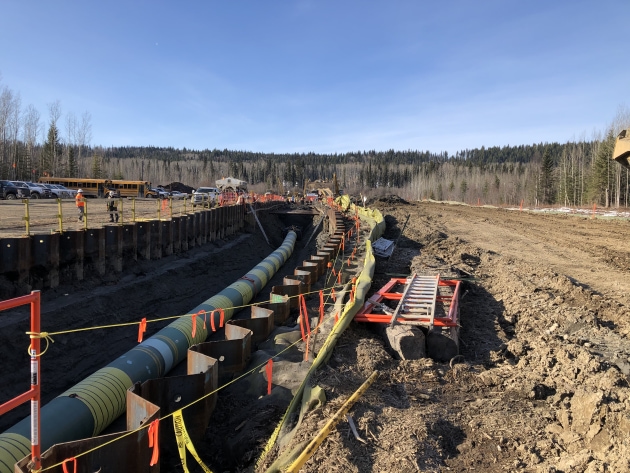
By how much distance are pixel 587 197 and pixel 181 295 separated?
65.5m

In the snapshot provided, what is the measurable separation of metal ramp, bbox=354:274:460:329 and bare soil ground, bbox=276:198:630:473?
0.38 meters

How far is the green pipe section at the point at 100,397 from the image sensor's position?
5.51m

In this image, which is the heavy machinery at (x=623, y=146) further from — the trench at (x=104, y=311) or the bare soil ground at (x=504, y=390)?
A: the trench at (x=104, y=311)

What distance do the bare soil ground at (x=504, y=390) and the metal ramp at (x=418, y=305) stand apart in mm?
378

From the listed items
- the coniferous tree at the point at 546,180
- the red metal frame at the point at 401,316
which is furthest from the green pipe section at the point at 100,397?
the coniferous tree at the point at 546,180

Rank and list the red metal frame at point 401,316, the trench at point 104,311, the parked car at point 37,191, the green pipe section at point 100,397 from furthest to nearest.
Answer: the parked car at point 37,191 < the trench at point 104,311 < the red metal frame at point 401,316 < the green pipe section at point 100,397

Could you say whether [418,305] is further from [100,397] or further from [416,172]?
[416,172]

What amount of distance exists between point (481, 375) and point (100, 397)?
5.42 meters

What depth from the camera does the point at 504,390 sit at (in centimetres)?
543

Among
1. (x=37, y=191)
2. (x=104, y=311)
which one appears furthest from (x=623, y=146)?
(x=37, y=191)

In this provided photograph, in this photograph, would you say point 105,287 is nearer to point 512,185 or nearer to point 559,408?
point 559,408

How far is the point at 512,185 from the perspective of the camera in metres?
108

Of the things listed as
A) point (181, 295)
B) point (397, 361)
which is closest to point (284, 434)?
point (397, 361)

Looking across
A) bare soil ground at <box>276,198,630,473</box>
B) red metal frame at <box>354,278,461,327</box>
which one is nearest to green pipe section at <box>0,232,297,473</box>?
red metal frame at <box>354,278,461,327</box>
